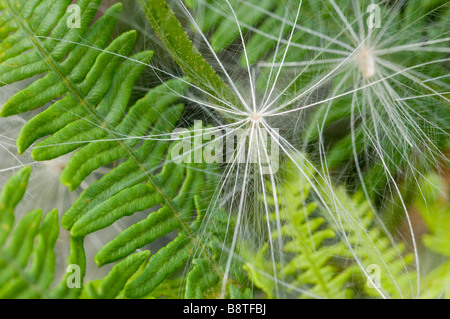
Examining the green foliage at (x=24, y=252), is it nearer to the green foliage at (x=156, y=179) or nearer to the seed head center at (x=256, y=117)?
the green foliage at (x=156, y=179)

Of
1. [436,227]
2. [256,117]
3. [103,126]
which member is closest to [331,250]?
[436,227]

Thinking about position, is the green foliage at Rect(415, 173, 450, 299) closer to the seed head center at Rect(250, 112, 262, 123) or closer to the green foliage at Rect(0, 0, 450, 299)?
the green foliage at Rect(0, 0, 450, 299)

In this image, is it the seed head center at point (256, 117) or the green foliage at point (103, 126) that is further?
the seed head center at point (256, 117)

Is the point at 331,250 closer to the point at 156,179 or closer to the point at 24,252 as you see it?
the point at 156,179

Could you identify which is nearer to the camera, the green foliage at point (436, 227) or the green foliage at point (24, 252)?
the green foliage at point (24, 252)

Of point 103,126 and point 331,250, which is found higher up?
point 103,126

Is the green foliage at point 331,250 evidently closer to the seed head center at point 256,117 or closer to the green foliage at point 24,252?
the seed head center at point 256,117

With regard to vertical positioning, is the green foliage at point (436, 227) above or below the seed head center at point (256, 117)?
below

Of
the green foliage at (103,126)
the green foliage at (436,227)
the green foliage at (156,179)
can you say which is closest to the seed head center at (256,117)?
the green foliage at (156,179)

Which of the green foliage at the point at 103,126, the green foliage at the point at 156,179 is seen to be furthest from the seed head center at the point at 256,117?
the green foliage at the point at 103,126
